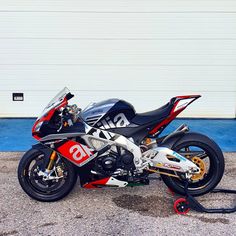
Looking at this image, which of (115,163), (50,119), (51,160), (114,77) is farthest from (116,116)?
(114,77)

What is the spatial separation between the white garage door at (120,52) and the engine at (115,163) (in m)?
3.63

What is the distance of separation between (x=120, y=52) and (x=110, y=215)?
4211 millimetres

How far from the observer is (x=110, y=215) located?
11.0 feet

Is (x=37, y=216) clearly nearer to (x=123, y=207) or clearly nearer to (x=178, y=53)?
(x=123, y=207)

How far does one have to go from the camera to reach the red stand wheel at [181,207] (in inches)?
133

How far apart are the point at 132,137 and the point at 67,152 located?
0.65 metres

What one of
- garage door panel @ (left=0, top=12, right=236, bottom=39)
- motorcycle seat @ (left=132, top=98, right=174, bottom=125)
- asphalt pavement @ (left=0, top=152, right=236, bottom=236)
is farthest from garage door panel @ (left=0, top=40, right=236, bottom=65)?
motorcycle seat @ (left=132, top=98, right=174, bottom=125)

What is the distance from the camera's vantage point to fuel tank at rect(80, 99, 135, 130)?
3445 mm

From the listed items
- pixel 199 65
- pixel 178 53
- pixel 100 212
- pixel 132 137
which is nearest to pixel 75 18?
pixel 178 53

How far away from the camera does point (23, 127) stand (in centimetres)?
657

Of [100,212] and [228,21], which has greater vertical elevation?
[228,21]

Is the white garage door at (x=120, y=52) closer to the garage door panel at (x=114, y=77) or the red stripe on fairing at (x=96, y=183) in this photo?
the garage door panel at (x=114, y=77)

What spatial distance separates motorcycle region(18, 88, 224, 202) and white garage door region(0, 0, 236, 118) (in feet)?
11.6

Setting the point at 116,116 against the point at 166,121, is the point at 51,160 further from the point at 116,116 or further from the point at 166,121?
the point at 166,121
